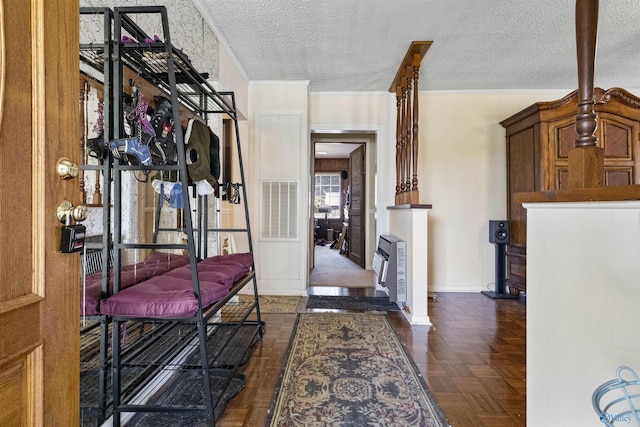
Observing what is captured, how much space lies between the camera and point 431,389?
1744 millimetres

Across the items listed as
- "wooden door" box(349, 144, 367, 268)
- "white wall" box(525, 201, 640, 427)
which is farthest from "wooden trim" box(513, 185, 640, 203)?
"wooden door" box(349, 144, 367, 268)

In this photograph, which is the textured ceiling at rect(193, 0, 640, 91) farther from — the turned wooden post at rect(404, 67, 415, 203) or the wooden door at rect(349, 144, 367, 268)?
the wooden door at rect(349, 144, 367, 268)

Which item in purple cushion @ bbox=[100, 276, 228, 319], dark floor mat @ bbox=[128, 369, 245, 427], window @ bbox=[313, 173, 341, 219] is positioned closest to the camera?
purple cushion @ bbox=[100, 276, 228, 319]

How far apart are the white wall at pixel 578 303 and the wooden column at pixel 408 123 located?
1.85m

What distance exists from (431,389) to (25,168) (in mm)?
1957

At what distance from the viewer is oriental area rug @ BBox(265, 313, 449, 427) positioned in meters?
1.50

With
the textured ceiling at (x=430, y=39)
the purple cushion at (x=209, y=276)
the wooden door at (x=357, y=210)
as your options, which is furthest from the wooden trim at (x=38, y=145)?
the wooden door at (x=357, y=210)

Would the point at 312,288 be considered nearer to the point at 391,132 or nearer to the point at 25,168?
the point at 391,132

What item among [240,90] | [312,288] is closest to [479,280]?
[312,288]

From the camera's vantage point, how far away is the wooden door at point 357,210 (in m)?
5.46

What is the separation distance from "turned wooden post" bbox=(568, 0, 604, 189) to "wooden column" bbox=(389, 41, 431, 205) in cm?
183

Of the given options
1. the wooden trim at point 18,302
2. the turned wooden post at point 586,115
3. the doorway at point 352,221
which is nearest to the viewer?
the wooden trim at point 18,302

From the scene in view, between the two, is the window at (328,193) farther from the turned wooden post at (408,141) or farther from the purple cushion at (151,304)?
the purple cushion at (151,304)

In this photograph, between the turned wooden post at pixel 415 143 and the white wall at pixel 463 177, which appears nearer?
the turned wooden post at pixel 415 143
